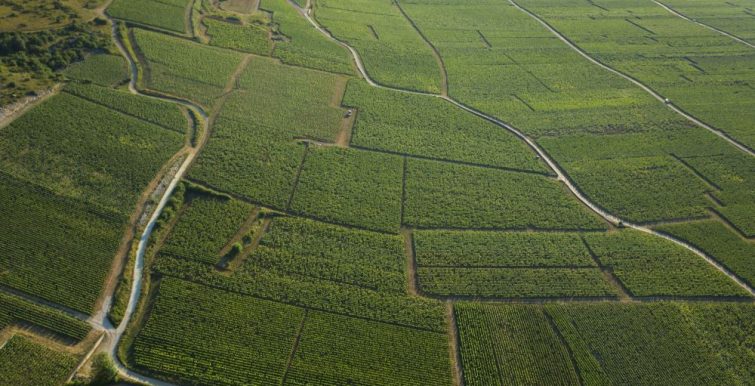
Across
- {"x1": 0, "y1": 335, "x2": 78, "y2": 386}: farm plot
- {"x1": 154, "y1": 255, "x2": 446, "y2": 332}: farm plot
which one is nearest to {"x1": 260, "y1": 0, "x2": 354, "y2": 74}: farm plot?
{"x1": 154, "y1": 255, "x2": 446, "y2": 332}: farm plot

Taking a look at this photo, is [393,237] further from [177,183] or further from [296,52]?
[296,52]

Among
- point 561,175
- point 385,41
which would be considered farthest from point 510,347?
point 385,41

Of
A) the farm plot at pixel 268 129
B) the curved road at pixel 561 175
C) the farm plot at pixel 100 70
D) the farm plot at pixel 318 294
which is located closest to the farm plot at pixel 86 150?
the farm plot at pixel 100 70

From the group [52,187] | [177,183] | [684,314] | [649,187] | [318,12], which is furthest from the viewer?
[318,12]

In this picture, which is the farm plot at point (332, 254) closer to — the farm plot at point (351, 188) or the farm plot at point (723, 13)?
the farm plot at point (351, 188)

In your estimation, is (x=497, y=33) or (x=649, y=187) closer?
(x=649, y=187)

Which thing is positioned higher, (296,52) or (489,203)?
(296,52)

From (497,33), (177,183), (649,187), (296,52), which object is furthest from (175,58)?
(649,187)
